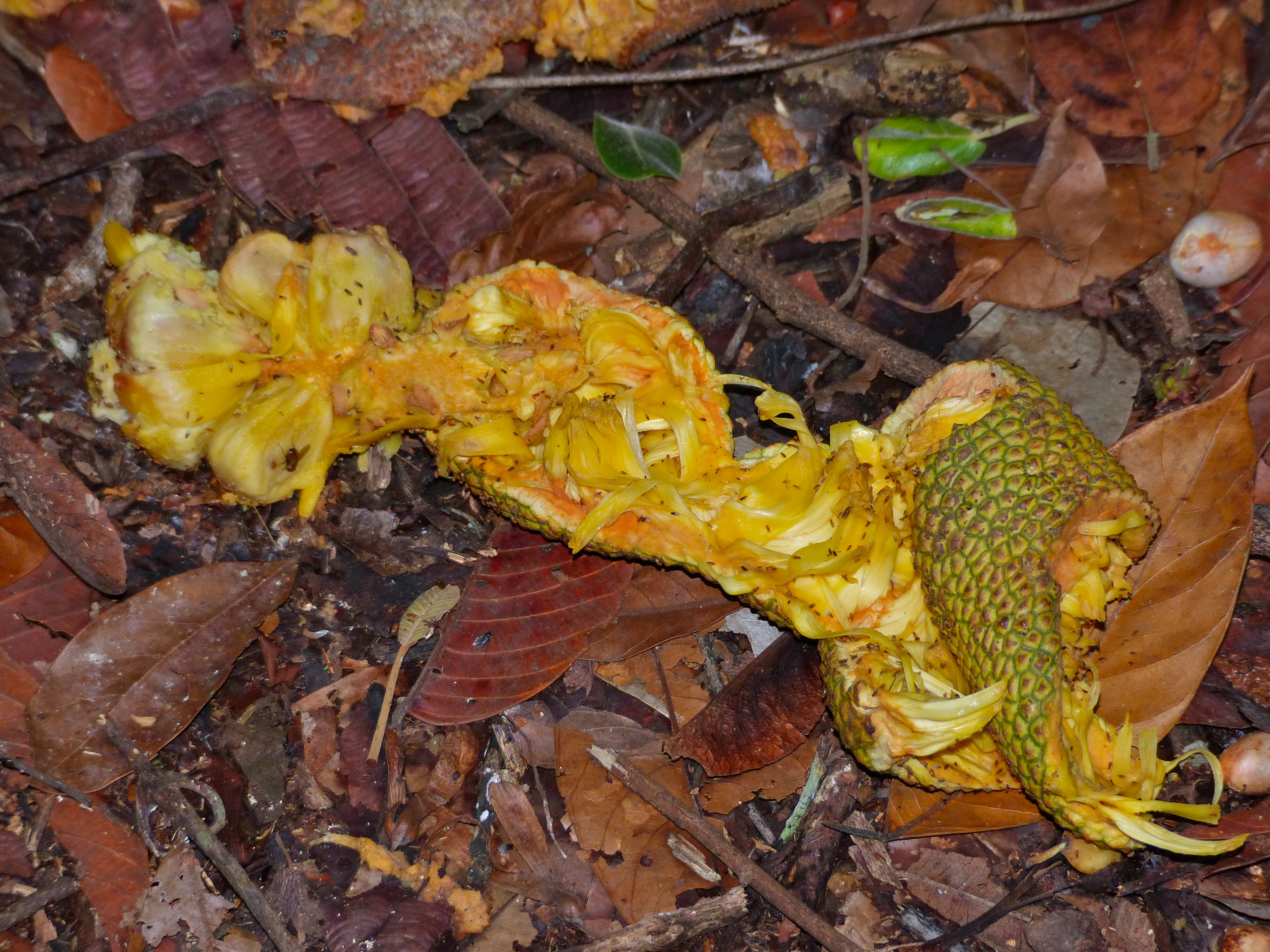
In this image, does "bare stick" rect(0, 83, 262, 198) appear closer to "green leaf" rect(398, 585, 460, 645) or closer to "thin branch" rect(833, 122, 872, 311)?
"green leaf" rect(398, 585, 460, 645)

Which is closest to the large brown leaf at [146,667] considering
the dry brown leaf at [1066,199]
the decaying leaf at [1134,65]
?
the dry brown leaf at [1066,199]

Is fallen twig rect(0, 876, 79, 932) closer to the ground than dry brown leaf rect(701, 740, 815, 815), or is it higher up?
higher up

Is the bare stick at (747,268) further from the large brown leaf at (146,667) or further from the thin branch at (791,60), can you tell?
the large brown leaf at (146,667)

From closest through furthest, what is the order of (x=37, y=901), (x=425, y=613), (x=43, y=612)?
(x=37, y=901) → (x=43, y=612) → (x=425, y=613)

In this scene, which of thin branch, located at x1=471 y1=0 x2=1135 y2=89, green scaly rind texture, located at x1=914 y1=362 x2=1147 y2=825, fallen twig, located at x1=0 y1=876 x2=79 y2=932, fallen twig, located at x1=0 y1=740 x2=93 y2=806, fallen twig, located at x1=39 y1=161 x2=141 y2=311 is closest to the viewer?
green scaly rind texture, located at x1=914 y1=362 x2=1147 y2=825

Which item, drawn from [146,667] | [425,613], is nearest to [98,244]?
[146,667]

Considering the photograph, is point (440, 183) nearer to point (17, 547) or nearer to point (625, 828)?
point (17, 547)

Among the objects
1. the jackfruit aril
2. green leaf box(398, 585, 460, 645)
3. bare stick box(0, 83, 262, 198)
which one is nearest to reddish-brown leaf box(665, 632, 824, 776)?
the jackfruit aril
